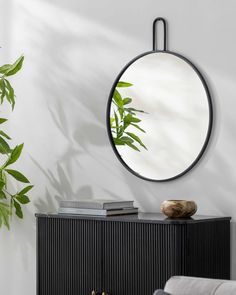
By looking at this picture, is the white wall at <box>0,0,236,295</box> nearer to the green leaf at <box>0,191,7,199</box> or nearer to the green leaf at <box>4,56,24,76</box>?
the green leaf at <box>0,191,7,199</box>

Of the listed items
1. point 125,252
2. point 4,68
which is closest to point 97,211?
point 125,252

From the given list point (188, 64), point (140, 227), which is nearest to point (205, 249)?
point (140, 227)

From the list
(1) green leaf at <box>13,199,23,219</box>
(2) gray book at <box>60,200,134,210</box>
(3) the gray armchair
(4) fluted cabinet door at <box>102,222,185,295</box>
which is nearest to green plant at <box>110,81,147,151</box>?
(2) gray book at <box>60,200,134,210</box>

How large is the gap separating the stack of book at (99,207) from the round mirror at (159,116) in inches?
10.5

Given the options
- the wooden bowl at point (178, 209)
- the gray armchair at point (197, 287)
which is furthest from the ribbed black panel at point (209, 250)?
the gray armchair at point (197, 287)

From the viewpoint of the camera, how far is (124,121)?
4172 mm

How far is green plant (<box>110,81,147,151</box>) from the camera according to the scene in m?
4.14

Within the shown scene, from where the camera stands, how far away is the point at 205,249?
141 inches

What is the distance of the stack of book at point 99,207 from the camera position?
3781 mm

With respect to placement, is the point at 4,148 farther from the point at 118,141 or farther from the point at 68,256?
the point at 68,256

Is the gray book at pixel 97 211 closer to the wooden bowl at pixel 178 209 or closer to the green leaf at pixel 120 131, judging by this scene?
the wooden bowl at pixel 178 209

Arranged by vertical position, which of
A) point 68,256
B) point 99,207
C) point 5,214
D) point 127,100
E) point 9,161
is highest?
point 127,100

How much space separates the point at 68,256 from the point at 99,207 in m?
0.34

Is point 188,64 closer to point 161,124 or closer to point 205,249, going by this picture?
point 161,124
